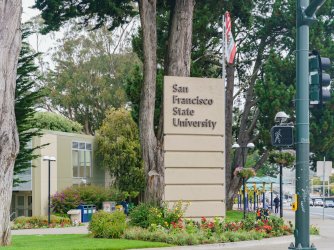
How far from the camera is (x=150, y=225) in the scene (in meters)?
22.4

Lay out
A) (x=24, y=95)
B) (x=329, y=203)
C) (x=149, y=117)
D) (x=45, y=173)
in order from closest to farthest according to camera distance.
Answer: (x=149, y=117) → (x=24, y=95) → (x=45, y=173) → (x=329, y=203)

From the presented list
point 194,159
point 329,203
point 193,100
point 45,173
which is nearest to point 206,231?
point 194,159

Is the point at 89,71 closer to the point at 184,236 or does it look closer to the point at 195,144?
the point at 195,144

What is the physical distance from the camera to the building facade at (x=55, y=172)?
4519cm

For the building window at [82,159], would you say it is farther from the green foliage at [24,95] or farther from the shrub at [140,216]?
the shrub at [140,216]

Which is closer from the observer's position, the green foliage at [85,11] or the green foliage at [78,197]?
the green foliage at [85,11]

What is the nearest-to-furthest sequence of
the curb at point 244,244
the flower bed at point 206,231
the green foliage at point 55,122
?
the curb at point 244,244 → the flower bed at point 206,231 → the green foliage at point 55,122

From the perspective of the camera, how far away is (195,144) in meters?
23.5

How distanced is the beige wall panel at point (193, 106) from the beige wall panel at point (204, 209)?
231 cm

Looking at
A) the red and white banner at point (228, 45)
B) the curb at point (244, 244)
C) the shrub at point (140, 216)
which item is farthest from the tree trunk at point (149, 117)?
the curb at point (244, 244)

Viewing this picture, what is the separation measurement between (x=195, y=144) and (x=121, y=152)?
2935cm

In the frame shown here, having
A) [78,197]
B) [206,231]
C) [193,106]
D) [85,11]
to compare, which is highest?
[85,11]

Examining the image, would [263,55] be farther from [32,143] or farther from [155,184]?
[155,184]

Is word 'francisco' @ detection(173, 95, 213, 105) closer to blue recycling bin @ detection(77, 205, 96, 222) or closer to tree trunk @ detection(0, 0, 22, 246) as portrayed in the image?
tree trunk @ detection(0, 0, 22, 246)
